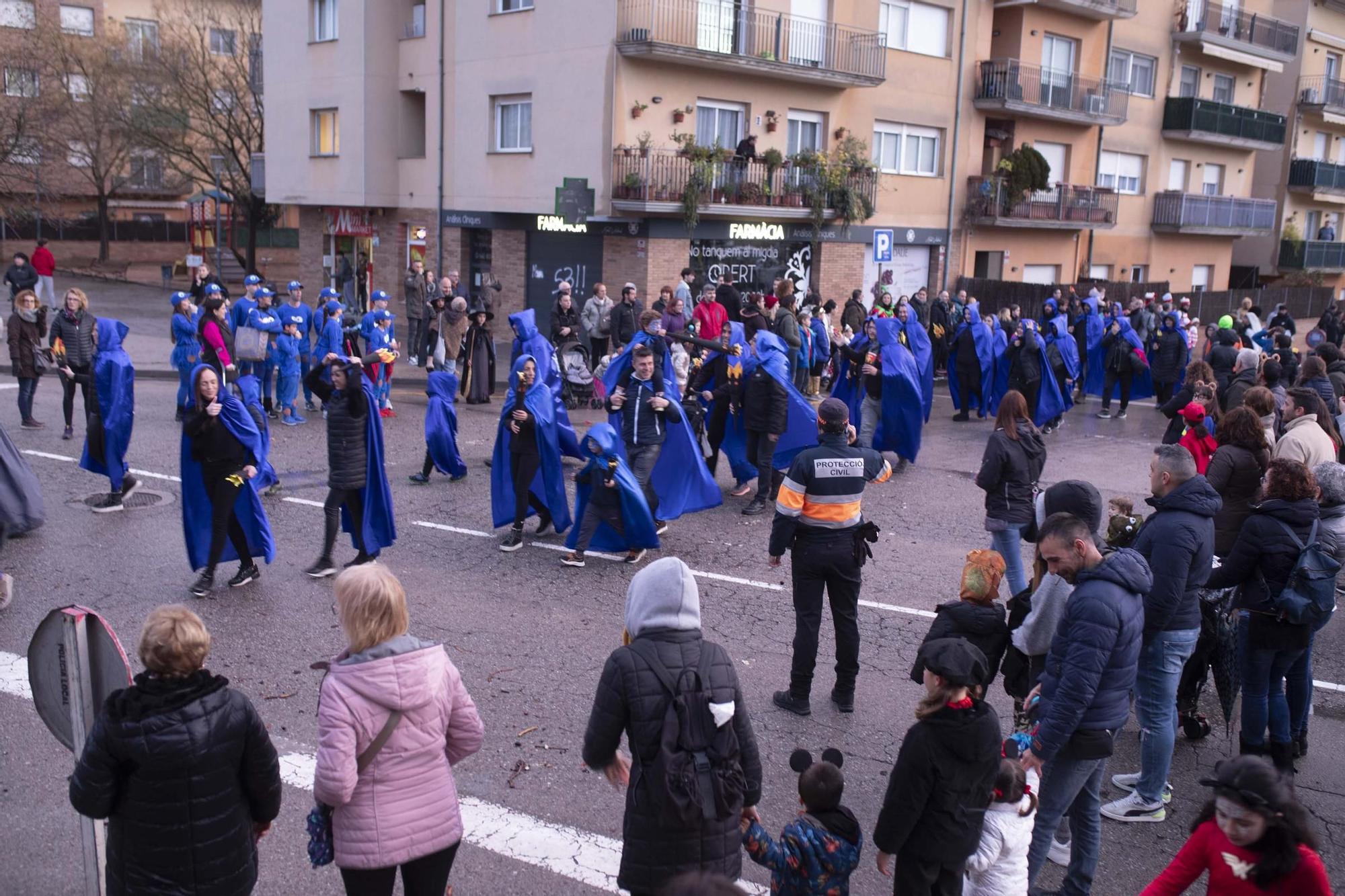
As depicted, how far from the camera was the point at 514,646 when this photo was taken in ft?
25.6

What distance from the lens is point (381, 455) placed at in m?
9.08

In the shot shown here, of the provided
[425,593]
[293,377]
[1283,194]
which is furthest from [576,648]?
[1283,194]

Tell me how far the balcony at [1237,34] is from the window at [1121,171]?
4.00 m

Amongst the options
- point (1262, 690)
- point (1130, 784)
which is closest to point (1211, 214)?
point (1262, 690)

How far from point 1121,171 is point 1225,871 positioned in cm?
3639

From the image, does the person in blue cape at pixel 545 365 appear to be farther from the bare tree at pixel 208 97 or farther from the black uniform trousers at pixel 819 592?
the bare tree at pixel 208 97

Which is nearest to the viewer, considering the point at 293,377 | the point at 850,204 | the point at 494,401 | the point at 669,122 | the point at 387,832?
the point at 387,832

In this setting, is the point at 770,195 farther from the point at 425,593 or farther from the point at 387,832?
the point at 387,832

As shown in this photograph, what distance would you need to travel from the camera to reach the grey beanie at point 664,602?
13.3ft

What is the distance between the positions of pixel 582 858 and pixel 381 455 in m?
4.55

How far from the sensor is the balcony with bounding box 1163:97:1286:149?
121ft

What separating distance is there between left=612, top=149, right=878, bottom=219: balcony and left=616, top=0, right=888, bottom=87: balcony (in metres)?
1.93

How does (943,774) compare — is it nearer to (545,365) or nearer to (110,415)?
(545,365)

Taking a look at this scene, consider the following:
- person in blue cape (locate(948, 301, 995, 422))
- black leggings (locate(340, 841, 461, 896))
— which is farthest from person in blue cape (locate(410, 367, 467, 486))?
person in blue cape (locate(948, 301, 995, 422))
